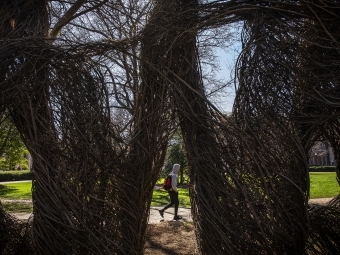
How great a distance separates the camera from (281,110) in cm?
338

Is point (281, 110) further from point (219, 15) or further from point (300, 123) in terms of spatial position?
point (219, 15)

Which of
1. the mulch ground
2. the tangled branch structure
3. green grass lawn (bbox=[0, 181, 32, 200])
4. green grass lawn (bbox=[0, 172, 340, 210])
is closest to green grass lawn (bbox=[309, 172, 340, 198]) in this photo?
green grass lawn (bbox=[0, 172, 340, 210])

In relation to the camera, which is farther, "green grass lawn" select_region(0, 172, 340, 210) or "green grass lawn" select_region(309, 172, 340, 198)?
"green grass lawn" select_region(309, 172, 340, 198)

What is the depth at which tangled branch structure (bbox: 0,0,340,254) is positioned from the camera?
3127 millimetres

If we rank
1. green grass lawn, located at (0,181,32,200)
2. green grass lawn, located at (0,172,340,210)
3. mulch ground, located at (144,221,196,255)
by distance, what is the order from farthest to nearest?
green grass lawn, located at (0,181,32,200) → green grass lawn, located at (0,172,340,210) → mulch ground, located at (144,221,196,255)

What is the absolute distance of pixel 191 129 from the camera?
11.8 feet

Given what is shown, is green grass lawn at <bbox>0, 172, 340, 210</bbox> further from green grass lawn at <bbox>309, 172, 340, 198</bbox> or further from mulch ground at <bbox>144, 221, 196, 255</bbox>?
mulch ground at <bbox>144, 221, 196, 255</bbox>

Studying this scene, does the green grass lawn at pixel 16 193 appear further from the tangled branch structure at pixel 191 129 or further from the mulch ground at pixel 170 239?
the tangled branch structure at pixel 191 129

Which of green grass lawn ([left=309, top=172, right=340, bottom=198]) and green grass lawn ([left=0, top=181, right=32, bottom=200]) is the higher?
green grass lawn ([left=309, top=172, right=340, bottom=198])

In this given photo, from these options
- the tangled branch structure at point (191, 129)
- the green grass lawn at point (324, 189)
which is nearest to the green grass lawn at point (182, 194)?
the green grass lawn at point (324, 189)

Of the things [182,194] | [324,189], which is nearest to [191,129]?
[182,194]

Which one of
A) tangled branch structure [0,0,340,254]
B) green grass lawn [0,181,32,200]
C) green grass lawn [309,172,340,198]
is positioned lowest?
green grass lawn [0,181,32,200]

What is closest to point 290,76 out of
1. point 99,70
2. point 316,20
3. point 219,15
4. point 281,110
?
point 281,110

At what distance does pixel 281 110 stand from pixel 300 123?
0.22 meters
